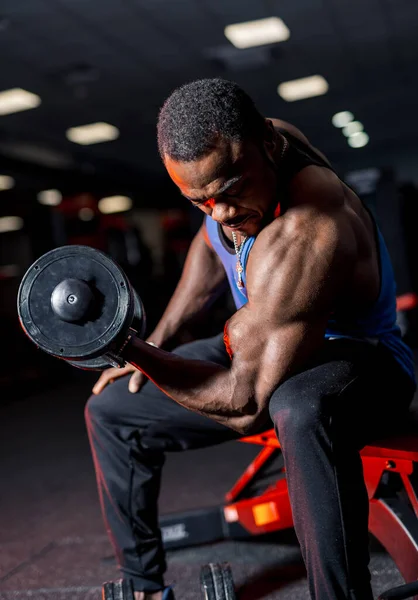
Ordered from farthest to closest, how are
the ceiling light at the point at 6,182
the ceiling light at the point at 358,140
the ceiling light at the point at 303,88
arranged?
the ceiling light at the point at 358,140, the ceiling light at the point at 6,182, the ceiling light at the point at 303,88

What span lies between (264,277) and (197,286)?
59 centimetres

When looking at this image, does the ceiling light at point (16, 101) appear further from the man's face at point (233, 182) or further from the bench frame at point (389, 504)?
the man's face at point (233, 182)

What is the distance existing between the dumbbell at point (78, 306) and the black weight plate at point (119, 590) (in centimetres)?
55

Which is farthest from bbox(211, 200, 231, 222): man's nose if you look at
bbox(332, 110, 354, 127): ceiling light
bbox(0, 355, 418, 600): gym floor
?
bbox(332, 110, 354, 127): ceiling light

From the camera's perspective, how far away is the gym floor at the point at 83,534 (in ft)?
5.54

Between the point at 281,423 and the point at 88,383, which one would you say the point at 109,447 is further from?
the point at 88,383

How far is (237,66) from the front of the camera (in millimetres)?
6625

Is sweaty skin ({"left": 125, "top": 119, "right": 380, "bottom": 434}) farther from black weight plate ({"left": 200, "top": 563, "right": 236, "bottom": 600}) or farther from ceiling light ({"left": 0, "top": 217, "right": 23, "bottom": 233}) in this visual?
ceiling light ({"left": 0, "top": 217, "right": 23, "bottom": 233})

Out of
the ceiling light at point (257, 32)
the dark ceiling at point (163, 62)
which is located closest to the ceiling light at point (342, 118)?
the dark ceiling at point (163, 62)

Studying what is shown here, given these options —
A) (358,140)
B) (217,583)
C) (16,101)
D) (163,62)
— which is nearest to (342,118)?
(358,140)

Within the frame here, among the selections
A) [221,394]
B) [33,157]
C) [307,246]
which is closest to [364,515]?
[221,394]

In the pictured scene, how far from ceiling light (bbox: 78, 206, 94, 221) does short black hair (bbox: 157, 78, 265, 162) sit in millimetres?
7177

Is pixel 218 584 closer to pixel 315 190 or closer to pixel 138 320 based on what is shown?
pixel 138 320

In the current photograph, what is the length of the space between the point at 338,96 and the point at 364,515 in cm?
793
